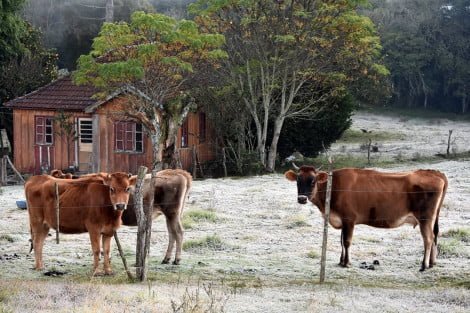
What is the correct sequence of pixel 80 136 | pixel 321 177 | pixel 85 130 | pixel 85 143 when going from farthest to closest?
pixel 85 143 < pixel 85 130 < pixel 80 136 < pixel 321 177

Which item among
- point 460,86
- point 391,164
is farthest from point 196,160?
point 460,86

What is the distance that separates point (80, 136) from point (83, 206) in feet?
57.5

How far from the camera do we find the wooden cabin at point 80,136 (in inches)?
1152

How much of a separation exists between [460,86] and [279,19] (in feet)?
107

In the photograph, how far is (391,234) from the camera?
1677cm

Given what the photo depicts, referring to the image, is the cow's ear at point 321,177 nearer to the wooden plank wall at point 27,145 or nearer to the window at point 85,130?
the window at point 85,130

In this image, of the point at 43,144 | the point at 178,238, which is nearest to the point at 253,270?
the point at 178,238

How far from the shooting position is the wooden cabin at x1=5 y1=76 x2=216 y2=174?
2925 cm

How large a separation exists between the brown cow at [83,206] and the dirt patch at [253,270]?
65cm

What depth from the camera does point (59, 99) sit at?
99.7ft

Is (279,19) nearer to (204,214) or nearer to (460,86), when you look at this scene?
(204,214)

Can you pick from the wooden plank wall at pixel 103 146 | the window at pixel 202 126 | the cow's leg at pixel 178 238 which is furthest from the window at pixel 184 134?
the cow's leg at pixel 178 238

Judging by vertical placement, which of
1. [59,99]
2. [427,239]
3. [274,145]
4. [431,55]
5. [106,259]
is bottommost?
[274,145]

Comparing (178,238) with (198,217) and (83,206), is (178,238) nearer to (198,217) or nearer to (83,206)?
(83,206)
